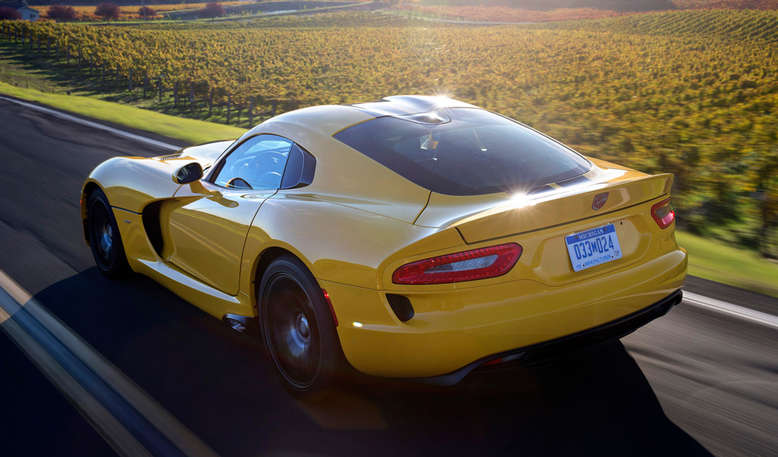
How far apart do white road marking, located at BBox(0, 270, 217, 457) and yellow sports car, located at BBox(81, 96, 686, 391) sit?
59cm

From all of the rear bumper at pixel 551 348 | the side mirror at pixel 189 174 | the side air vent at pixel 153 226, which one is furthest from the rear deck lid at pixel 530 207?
the side air vent at pixel 153 226

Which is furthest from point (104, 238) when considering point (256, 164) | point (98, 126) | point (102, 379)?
point (98, 126)

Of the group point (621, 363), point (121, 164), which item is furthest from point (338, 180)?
point (121, 164)

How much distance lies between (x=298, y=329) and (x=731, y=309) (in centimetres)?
283

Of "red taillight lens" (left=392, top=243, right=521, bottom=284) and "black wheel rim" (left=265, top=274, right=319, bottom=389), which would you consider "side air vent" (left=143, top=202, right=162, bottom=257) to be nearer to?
"black wheel rim" (left=265, top=274, right=319, bottom=389)

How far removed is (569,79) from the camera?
2556cm

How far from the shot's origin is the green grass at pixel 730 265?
16.6 feet

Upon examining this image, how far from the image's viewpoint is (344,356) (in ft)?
10.3

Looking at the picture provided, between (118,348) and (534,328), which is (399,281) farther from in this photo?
(118,348)

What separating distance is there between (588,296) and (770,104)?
16.9 meters

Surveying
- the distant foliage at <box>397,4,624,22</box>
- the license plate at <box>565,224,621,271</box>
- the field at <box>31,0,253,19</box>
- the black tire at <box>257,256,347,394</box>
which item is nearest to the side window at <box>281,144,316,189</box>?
the black tire at <box>257,256,347,394</box>

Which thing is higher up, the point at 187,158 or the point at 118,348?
the point at 187,158

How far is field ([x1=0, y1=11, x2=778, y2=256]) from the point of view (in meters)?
8.09

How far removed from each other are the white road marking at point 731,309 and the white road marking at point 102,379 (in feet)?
10.6
